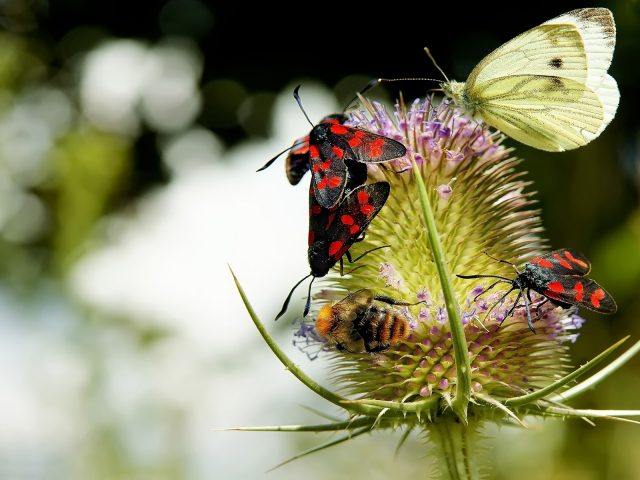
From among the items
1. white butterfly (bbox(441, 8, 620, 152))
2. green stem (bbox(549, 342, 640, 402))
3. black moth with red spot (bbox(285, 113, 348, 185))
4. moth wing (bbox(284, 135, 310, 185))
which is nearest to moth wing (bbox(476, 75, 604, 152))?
white butterfly (bbox(441, 8, 620, 152))

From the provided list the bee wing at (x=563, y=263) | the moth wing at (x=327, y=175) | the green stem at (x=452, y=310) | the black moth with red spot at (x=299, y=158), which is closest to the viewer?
the green stem at (x=452, y=310)

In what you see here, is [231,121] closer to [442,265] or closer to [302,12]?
[302,12]

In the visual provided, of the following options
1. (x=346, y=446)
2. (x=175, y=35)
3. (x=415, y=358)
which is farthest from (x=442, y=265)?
(x=175, y=35)

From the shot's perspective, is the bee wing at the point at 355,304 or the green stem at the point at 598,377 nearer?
the green stem at the point at 598,377

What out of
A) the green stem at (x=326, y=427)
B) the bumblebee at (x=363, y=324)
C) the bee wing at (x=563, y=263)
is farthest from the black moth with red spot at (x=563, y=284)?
the green stem at (x=326, y=427)

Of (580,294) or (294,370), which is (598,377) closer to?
(580,294)

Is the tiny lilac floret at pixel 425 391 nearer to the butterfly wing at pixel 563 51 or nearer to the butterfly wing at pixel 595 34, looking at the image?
the butterfly wing at pixel 563 51
